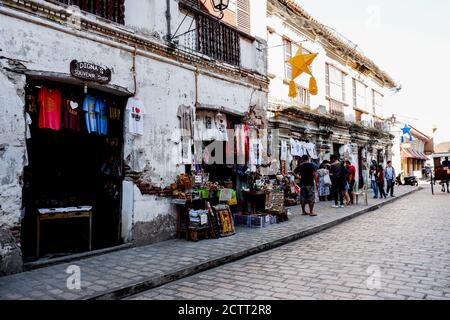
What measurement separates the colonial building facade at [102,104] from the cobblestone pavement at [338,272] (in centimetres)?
270

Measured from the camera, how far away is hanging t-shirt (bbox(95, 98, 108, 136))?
6.92m

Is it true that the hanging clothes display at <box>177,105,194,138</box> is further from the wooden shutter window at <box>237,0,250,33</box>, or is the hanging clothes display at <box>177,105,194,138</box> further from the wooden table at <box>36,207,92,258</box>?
the wooden shutter window at <box>237,0,250,33</box>

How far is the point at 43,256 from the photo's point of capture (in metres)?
6.27

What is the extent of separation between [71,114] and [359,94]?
68.9 feet

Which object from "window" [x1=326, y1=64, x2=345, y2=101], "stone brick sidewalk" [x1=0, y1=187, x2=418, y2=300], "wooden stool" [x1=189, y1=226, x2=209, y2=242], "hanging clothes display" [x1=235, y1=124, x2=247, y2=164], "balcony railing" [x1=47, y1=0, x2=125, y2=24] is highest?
"window" [x1=326, y1=64, x2=345, y2=101]

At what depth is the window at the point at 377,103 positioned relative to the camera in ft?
85.1

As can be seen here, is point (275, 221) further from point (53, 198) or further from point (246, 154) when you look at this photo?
point (53, 198)

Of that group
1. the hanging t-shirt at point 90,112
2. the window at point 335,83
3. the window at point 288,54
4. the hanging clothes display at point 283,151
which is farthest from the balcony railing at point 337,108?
the hanging t-shirt at point 90,112

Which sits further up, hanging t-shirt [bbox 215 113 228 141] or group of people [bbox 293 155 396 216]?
hanging t-shirt [bbox 215 113 228 141]

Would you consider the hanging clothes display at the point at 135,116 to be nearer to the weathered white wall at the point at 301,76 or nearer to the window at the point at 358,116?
the weathered white wall at the point at 301,76

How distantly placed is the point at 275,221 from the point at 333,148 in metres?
11.1

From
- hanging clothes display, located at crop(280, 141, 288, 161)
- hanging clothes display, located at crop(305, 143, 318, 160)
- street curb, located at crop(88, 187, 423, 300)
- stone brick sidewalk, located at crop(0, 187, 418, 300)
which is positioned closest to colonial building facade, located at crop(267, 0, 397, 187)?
hanging clothes display, located at crop(280, 141, 288, 161)
